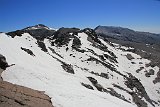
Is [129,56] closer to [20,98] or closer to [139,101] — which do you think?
[139,101]

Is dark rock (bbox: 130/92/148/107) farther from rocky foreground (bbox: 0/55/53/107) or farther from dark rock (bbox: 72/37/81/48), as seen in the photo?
rocky foreground (bbox: 0/55/53/107)

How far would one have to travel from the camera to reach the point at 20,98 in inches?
772

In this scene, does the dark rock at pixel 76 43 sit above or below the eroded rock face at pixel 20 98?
above

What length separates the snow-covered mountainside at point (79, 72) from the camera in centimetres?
2666

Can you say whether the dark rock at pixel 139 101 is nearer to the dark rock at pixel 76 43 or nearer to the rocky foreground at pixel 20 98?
the dark rock at pixel 76 43

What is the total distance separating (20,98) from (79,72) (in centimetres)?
4620

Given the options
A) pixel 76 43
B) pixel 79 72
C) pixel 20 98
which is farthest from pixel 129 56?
pixel 20 98

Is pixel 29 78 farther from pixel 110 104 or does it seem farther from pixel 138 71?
pixel 138 71

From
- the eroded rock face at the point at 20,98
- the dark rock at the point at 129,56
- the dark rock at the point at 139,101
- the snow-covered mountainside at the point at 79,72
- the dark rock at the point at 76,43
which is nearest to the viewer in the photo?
the eroded rock face at the point at 20,98

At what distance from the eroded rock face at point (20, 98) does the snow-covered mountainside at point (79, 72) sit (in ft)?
5.01

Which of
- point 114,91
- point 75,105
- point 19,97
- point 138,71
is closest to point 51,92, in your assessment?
point 75,105

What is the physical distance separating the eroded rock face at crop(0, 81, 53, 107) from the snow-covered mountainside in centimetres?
153

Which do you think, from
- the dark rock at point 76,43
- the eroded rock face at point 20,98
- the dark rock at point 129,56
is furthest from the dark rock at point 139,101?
the dark rock at point 129,56

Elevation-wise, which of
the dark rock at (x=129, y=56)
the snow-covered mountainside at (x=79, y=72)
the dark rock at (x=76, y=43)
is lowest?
the snow-covered mountainside at (x=79, y=72)
